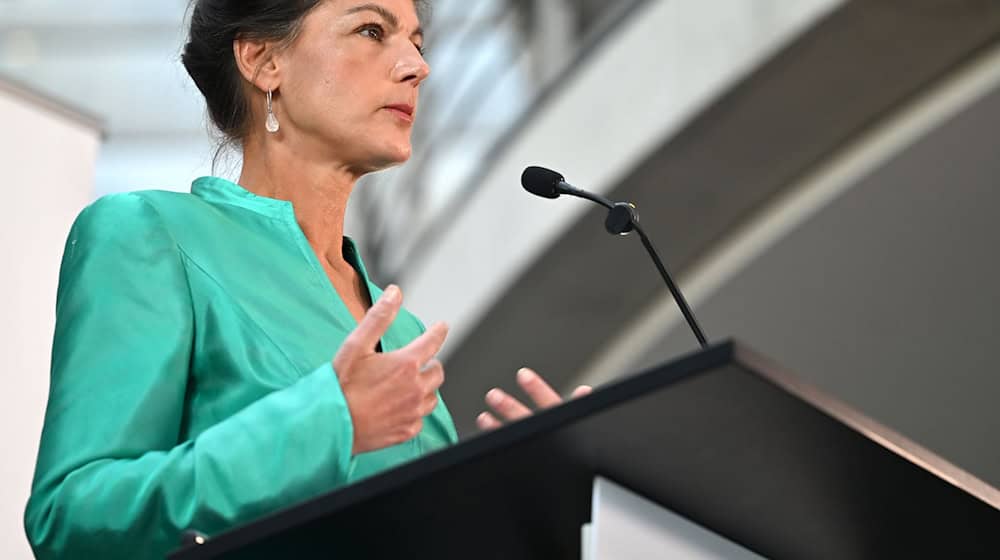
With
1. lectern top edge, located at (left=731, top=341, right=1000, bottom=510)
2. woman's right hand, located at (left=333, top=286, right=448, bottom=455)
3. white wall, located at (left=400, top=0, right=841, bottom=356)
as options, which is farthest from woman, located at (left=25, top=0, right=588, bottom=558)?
white wall, located at (left=400, top=0, right=841, bottom=356)

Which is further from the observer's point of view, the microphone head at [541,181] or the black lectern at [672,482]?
the microphone head at [541,181]

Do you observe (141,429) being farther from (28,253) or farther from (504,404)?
(28,253)

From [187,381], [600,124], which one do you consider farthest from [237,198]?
[600,124]

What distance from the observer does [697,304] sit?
17.2ft

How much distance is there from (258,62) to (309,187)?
18 centimetres

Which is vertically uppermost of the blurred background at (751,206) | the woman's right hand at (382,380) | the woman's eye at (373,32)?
the blurred background at (751,206)

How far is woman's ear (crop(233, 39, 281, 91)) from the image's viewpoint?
1.95 metres

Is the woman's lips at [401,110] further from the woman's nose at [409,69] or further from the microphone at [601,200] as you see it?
the microphone at [601,200]

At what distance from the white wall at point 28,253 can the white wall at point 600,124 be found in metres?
2.73

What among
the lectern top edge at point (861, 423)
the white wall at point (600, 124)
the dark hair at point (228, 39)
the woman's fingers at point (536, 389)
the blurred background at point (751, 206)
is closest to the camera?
the lectern top edge at point (861, 423)

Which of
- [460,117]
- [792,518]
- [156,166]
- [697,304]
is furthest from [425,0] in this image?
[156,166]

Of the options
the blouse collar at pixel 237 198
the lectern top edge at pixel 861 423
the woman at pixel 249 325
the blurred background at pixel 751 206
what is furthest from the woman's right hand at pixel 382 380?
the blurred background at pixel 751 206

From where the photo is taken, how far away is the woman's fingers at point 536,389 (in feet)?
5.26

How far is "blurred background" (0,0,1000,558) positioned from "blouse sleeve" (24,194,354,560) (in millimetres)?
2460
